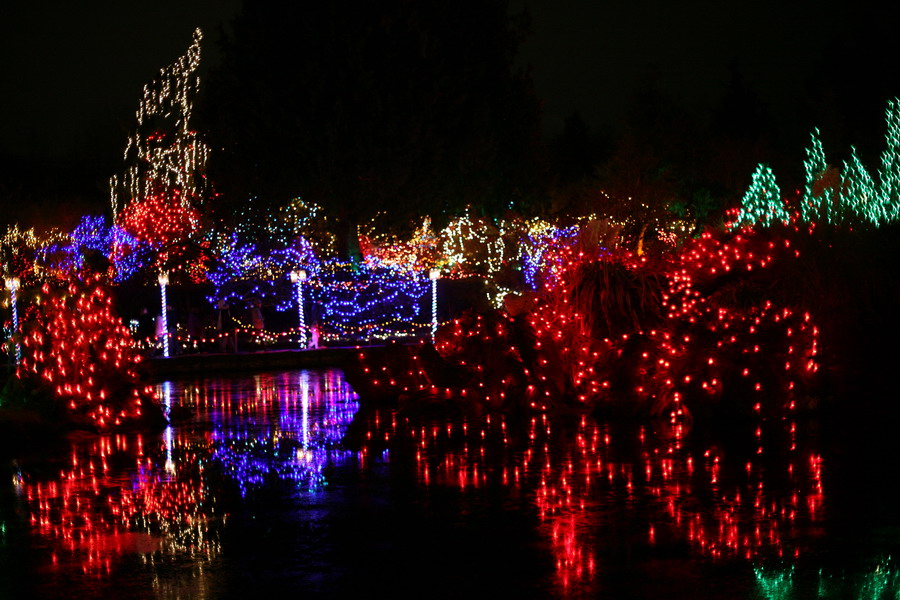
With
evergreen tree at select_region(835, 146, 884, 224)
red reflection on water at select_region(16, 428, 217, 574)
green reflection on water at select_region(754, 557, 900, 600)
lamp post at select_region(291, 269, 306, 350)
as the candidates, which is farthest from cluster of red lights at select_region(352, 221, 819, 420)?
lamp post at select_region(291, 269, 306, 350)

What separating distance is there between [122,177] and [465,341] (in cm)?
3413

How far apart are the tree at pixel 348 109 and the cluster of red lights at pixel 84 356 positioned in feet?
74.7

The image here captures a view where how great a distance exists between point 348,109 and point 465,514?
30.5m

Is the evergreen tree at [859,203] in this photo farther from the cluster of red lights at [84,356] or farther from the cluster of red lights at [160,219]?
the cluster of red lights at [160,219]

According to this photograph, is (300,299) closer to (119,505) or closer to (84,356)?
(84,356)

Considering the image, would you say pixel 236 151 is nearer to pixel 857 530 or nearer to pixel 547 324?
pixel 547 324

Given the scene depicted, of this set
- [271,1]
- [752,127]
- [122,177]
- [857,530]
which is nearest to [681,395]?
[857,530]

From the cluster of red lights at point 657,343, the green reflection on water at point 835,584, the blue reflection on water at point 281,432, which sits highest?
the cluster of red lights at point 657,343

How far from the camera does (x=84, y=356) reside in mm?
14680

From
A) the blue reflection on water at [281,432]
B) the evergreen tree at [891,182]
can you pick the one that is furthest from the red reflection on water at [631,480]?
the evergreen tree at [891,182]

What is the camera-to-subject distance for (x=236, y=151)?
128 ft

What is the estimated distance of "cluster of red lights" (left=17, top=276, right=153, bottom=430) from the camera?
1427 centimetres

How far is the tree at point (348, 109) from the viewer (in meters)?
37.6

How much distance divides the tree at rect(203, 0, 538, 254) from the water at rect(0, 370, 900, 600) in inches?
997
